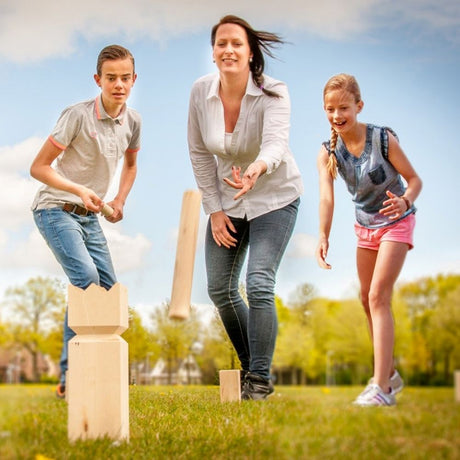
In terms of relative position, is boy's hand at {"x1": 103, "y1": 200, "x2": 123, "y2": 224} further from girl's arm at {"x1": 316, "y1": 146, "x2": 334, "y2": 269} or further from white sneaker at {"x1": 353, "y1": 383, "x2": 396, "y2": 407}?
white sneaker at {"x1": 353, "y1": 383, "x2": 396, "y2": 407}

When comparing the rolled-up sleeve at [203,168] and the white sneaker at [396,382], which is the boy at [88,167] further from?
the white sneaker at [396,382]

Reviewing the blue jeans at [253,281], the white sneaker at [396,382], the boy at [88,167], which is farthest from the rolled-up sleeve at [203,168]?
the white sneaker at [396,382]

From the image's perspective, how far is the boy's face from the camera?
4316 millimetres

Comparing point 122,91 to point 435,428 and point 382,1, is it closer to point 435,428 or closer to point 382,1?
point 382,1

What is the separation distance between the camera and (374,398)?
9.73 feet

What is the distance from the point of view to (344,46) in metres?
3.96

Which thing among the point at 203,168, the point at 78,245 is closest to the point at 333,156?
the point at 203,168

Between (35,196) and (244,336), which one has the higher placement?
(35,196)

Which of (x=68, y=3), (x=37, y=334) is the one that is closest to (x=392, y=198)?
(x=68, y=3)

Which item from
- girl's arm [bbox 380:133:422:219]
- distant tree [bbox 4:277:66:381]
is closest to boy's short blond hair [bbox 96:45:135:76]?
distant tree [bbox 4:277:66:381]

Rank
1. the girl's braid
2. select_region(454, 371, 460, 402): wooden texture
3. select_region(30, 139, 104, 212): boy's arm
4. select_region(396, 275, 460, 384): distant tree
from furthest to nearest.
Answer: select_region(30, 139, 104, 212): boy's arm, the girl's braid, select_region(396, 275, 460, 384): distant tree, select_region(454, 371, 460, 402): wooden texture

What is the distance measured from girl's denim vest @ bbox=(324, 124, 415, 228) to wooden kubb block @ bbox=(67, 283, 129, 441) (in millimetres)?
1198

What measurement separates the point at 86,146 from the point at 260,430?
2.10m

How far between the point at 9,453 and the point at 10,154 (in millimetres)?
2145
